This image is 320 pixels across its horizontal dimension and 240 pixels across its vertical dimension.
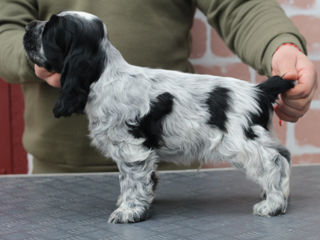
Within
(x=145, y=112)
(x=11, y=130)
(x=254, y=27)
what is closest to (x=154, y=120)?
(x=145, y=112)

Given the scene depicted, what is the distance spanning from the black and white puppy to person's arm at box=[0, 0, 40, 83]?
299mm

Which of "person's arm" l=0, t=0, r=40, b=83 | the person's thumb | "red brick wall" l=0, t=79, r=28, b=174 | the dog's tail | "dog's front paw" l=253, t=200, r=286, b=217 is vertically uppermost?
the person's thumb

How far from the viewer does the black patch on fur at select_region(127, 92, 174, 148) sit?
4.35 feet

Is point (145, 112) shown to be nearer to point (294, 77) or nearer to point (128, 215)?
point (128, 215)

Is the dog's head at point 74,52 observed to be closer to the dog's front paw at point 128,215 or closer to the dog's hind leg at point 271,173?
the dog's front paw at point 128,215

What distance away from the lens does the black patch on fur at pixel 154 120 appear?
1326 millimetres

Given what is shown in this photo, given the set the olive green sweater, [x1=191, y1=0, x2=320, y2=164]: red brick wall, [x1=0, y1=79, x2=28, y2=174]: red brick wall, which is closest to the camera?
the olive green sweater

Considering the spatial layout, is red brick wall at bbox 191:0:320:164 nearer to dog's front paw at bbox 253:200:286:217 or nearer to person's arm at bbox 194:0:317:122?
person's arm at bbox 194:0:317:122

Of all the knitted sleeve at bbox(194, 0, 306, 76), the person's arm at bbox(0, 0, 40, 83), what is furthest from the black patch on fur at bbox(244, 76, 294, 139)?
the person's arm at bbox(0, 0, 40, 83)

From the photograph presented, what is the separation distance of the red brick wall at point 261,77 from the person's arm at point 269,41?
441mm

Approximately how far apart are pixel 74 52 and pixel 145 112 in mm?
195

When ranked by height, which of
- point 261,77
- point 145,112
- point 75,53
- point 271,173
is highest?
point 75,53

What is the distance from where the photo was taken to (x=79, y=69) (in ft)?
4.26

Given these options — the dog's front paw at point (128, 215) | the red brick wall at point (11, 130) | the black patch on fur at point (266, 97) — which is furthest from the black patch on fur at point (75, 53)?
the red brick wall at point (11, 130)
